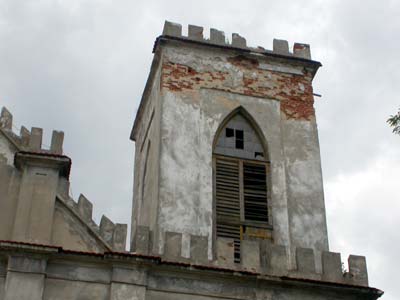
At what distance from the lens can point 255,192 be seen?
18281 mm

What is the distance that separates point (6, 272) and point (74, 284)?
113 centimetres

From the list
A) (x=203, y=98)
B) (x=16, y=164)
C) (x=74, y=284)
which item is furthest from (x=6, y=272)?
(x=203, y=98)

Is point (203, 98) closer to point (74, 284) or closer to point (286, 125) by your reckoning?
point (286, 125)

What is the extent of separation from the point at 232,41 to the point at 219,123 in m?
2.40

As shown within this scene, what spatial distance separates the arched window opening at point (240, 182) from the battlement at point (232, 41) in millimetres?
1852

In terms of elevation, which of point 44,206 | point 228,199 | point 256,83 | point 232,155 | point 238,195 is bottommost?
point 44,206

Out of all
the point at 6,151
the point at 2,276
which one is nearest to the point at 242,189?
the point at 6,151

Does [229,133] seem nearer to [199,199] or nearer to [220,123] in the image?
[220,123]

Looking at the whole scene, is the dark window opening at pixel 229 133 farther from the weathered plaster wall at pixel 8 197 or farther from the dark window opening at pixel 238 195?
the weathered plaster wall at pixel 8 197

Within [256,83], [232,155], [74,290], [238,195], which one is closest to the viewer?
[74,290]

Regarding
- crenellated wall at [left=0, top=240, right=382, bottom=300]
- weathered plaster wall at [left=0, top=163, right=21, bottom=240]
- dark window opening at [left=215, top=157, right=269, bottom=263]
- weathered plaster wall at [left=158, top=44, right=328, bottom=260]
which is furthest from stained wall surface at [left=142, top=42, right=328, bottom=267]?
weathered plaster wall at [left=0, top=163, right=21, bottom=240]

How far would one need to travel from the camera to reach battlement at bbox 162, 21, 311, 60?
2002 cm

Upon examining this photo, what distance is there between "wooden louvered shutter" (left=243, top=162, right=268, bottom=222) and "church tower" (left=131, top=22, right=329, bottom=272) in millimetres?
21

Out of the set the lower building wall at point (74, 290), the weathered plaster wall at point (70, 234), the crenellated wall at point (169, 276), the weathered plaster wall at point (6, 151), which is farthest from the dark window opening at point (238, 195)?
the weathered plaster wall at point (6, 151)
